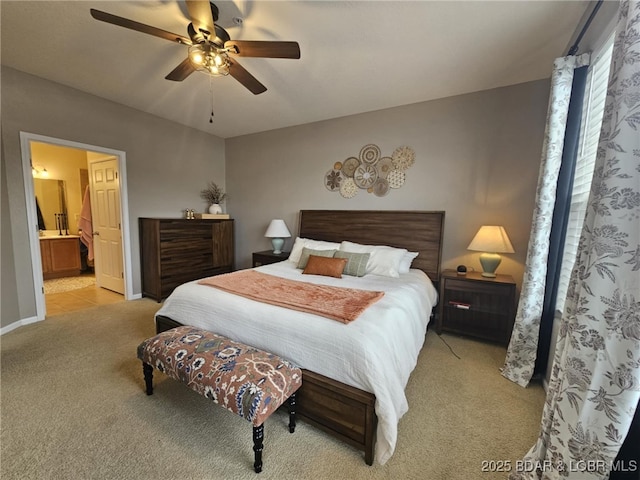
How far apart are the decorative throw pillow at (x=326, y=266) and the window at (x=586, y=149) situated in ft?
5.96

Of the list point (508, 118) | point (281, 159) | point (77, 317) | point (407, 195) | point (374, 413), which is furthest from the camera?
point (281, 159)

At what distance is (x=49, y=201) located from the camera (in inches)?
208

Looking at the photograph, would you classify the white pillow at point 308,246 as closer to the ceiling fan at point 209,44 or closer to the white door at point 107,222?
the ceiling fan at point 209,44

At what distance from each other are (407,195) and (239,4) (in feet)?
8.48

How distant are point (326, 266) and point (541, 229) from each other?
190cm

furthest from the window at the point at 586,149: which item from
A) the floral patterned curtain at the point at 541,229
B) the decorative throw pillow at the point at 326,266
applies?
the decorative throw pillow at the point at 326,266

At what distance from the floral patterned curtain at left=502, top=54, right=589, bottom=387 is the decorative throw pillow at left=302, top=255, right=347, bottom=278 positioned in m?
1.63

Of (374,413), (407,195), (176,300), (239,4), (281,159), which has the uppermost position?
(239,4)

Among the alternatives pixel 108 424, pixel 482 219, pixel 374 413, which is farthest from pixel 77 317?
pixel 482 219

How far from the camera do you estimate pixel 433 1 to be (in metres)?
1.77

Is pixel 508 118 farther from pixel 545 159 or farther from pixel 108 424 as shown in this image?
pixel 108 424

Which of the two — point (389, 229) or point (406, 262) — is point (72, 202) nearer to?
point (389, 229)

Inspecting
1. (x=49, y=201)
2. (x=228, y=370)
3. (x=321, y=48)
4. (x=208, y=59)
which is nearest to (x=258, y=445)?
(x=228, y=370)

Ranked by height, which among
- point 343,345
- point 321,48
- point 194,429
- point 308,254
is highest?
point 321,48
